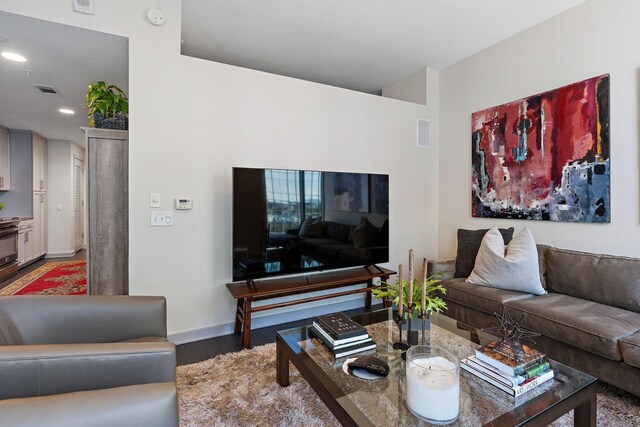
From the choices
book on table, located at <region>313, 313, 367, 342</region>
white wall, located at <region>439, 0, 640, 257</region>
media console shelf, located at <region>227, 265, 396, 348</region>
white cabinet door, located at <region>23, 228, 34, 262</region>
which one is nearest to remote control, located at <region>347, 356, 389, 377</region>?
book on table, located at <region>313, 313, 367, 342</region>

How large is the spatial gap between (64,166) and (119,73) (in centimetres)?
511

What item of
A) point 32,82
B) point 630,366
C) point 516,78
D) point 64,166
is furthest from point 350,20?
point 64,166

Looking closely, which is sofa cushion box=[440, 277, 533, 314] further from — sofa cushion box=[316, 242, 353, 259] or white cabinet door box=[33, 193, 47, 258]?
white cabinet door box=[33, 193, 47, 258]

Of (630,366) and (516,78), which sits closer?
(630,366)

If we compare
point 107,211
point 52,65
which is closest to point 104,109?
point 107,211

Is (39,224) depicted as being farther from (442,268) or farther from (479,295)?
(479,295)

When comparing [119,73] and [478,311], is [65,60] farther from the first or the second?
[478,311]

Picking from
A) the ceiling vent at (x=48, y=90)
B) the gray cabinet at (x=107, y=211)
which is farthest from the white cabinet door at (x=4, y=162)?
the gray cabinet at (x=107, y=211)

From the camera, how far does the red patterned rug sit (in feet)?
13.5

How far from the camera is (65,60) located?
9.53 feet

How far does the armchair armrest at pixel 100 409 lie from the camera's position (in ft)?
2.65

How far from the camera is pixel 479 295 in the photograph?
2574 mm

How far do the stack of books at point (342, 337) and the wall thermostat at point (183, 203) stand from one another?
1.56 m

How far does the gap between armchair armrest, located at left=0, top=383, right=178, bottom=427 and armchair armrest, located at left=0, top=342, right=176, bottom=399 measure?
0.23m
